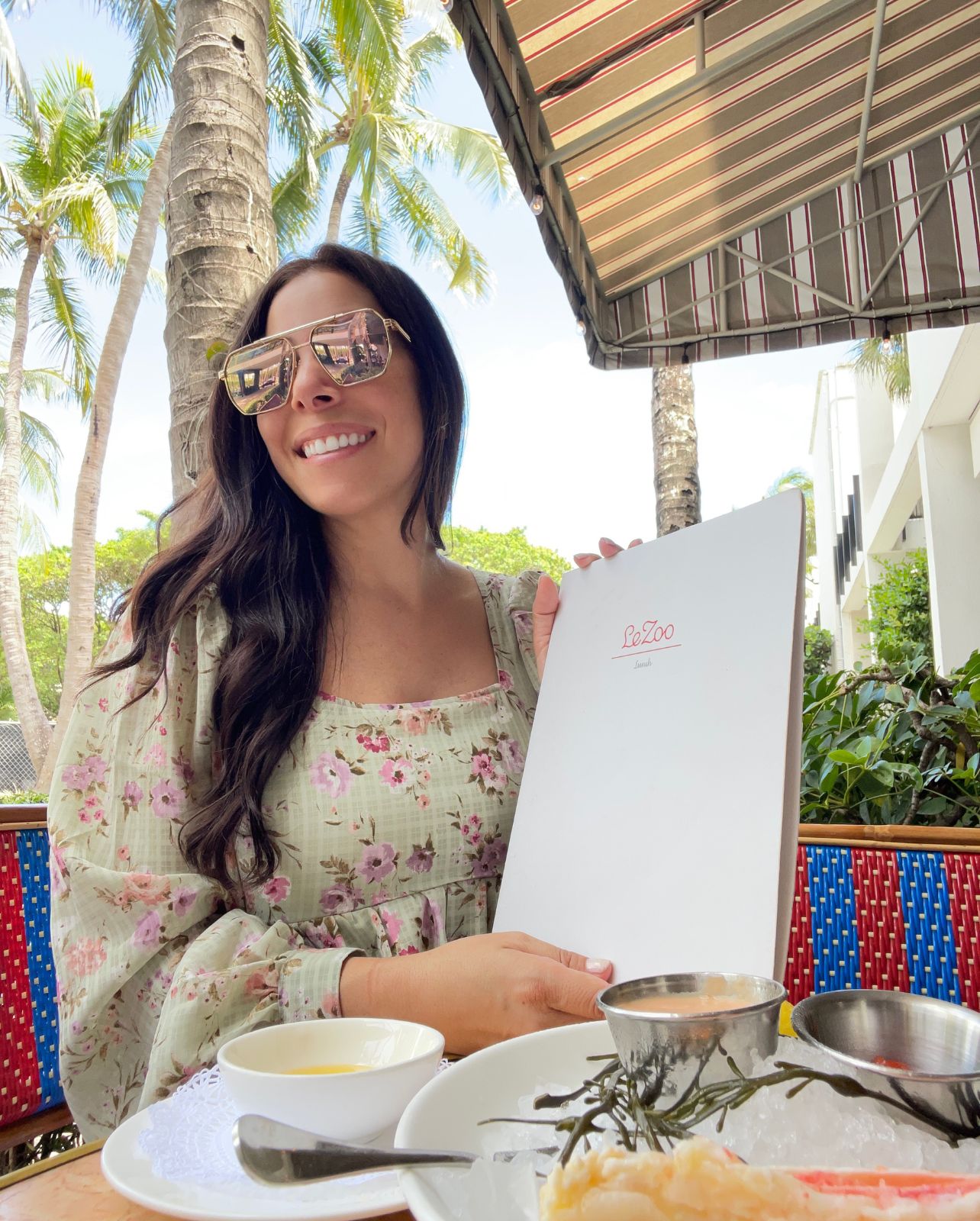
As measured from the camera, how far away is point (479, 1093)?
627 mm

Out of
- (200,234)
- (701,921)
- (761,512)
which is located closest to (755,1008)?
(701,921)

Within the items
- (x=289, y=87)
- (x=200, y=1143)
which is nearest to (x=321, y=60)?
(x=289, y=87)

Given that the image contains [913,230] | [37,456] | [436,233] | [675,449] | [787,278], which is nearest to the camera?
[913,230]

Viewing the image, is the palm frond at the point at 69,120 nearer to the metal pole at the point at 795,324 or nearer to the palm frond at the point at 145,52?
the palm frond at the point at 145,52

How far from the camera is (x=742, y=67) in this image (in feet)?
10.9

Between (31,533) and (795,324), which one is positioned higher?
(31,533)

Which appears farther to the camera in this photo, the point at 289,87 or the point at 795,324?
the point at 289,87

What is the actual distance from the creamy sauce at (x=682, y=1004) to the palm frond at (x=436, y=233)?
19.8 meters

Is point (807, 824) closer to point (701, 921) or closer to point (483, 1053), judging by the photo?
point (701, 921)

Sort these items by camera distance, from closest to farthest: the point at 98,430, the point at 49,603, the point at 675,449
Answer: the point at 675,449 → the point at 98,430 → the point at 49,603

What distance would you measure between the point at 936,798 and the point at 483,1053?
4.50 feet

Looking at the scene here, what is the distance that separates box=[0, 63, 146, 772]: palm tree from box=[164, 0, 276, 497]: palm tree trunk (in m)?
14.5

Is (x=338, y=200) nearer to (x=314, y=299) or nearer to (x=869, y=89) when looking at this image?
(x=869, y=89)

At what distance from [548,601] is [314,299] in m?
0.73
